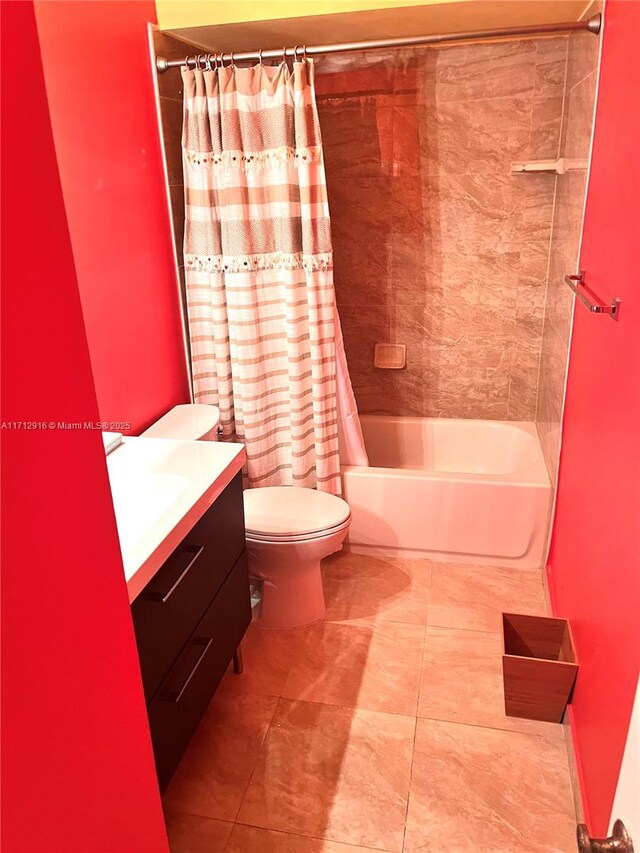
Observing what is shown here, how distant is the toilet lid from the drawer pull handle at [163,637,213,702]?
1.72 ft

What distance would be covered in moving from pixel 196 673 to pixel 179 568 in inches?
13.5

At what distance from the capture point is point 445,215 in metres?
3.05

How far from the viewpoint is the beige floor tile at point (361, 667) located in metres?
2.14

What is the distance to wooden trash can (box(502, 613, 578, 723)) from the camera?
191 cm

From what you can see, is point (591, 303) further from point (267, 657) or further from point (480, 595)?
point (267, 657)

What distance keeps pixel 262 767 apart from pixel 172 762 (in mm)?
360

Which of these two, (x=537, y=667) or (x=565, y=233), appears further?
(x=565, y=233)

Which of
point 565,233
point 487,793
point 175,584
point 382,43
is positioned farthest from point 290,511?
point 382,43

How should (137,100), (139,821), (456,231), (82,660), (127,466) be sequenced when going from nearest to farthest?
1. (82,660)
2. (139,821)
3. (127,466)
4. (137,100)
5. (456,231)

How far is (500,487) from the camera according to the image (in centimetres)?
265

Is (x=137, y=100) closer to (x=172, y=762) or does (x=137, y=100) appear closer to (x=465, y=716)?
(x=172, y=762)

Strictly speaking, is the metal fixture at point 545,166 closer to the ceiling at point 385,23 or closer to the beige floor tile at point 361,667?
the ceiling at point 385,23

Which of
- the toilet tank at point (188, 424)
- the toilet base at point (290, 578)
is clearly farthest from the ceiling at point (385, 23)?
the toilet base at point (290, 578)

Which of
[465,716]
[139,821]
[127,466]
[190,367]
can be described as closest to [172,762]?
[139,821]
